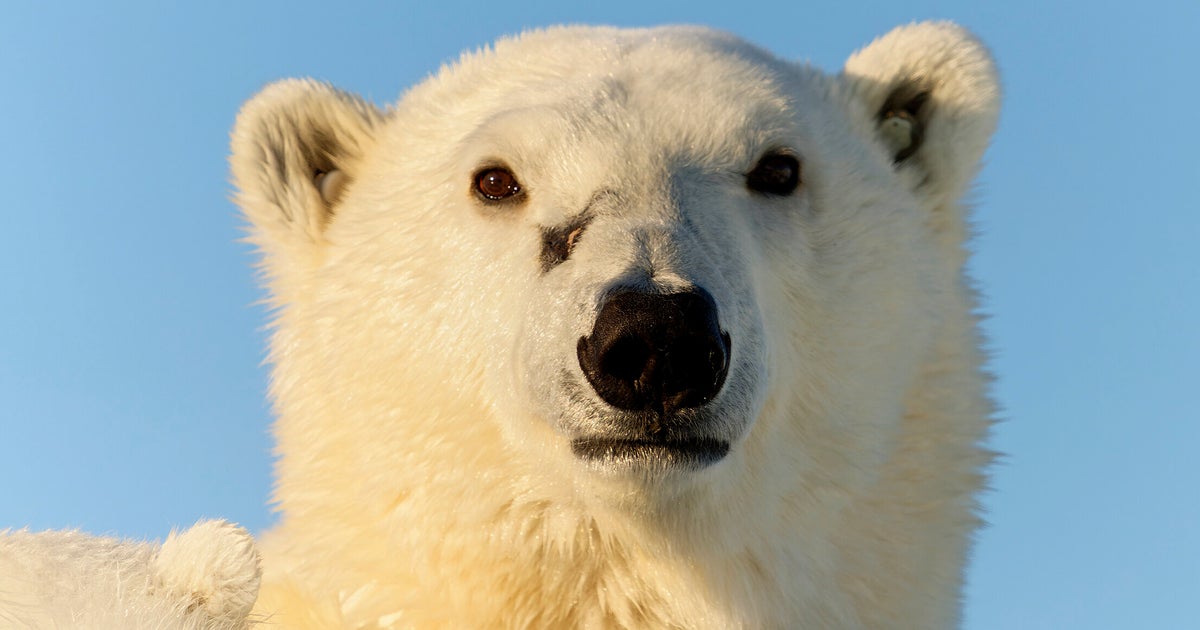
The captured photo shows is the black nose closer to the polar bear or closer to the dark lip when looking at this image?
the polar bear

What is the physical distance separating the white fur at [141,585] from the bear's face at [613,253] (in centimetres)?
79

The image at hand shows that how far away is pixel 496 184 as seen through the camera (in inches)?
203

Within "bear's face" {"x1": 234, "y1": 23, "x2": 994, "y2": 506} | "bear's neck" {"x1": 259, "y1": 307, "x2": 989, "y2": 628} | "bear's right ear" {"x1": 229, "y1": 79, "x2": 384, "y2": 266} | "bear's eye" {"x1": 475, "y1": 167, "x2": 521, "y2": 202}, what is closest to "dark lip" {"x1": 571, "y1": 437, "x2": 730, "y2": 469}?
"bear's face" {"x1": 234, "y1": 23, "x2": 994, "y2": 506}

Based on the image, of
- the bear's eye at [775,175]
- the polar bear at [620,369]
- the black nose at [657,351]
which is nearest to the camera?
the black nose at [657,351]

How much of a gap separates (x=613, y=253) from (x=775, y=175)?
109 centimetres

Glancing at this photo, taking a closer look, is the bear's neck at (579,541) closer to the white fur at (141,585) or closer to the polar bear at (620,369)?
the polar bear at (620,369)

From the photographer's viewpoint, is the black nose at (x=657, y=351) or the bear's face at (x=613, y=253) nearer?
the black nose at (x=657, y=351)

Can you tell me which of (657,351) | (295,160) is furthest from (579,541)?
(295,160)

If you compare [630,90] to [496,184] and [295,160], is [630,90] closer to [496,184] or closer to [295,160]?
[496,184]

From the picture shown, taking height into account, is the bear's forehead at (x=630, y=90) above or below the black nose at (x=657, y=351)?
above

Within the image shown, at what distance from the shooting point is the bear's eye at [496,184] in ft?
16.9

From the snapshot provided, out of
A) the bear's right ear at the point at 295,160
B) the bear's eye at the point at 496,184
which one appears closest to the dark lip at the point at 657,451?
the bear's eye at the point at 496,184

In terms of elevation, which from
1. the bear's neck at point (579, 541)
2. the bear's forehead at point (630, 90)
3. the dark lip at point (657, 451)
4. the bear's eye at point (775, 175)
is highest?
the bear's forehead at point (630, 90)

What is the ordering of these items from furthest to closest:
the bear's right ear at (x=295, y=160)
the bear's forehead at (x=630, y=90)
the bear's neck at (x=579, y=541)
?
the bear's right ear at (x=295, y=160), the bear's forehead at (x=630, y=90), the bear's neck at (x=579, y=541)
